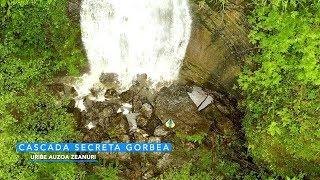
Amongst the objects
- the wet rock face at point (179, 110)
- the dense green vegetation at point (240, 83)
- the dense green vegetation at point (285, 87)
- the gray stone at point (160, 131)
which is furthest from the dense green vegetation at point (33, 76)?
the dense green vegetation at point (285, 87)

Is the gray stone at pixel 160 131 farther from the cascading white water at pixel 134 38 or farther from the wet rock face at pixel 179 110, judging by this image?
the cascading white water at pixel 134 38

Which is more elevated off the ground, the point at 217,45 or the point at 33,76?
the point at 217,45

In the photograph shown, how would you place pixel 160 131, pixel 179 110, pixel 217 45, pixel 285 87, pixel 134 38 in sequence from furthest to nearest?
pixel 179 110 → pixel 160 131 → pixel 134 38 → pixel 217 45 → pixel 285 87

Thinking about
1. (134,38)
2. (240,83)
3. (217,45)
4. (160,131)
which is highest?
(217,45)

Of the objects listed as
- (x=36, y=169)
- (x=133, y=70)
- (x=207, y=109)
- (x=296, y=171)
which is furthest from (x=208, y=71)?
(x=36, y=169)

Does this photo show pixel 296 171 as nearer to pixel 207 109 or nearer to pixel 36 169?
pixel 207 109

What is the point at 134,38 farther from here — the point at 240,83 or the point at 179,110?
the point at 240,83

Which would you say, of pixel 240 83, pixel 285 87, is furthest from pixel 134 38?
pixel 285 87

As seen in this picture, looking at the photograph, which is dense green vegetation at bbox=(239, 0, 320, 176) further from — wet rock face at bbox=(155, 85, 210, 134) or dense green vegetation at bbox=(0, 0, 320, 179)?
wet rock face at bbox=(155, 85, 210, 134)
